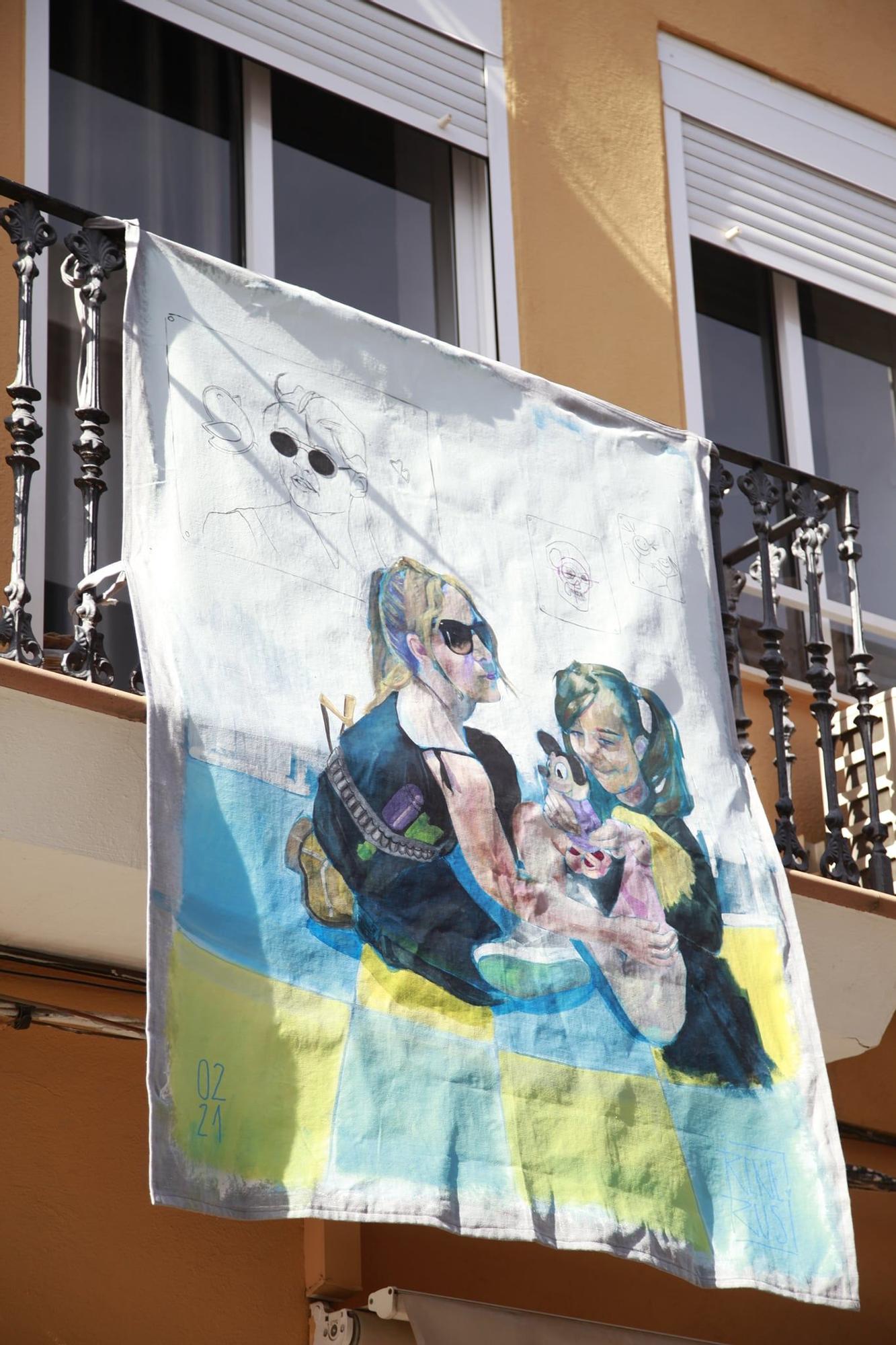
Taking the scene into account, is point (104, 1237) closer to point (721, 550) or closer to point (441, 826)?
point (441, 826)

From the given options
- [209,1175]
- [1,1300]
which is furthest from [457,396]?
[1,1300]

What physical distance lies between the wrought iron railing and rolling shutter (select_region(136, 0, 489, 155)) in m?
1.22

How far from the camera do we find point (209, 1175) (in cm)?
372

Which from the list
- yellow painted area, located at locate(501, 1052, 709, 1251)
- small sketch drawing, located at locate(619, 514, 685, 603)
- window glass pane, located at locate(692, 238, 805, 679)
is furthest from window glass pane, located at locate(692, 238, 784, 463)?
yellow painted area, located at locate(501, 1052, 709, 1251)

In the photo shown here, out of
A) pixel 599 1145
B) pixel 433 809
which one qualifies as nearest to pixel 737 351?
pixel 433 809

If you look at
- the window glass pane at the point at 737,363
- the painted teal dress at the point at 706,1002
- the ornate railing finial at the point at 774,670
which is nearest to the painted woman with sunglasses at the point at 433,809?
the painted teal dress at the point at 706,1002

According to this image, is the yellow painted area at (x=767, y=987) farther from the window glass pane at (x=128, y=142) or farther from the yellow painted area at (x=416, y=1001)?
the window glass pane at (x=128, y=142)

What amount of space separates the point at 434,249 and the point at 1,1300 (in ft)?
13.5

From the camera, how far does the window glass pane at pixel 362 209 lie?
21.9 ft

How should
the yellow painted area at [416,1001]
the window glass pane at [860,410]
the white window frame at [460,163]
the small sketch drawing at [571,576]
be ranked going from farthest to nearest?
the window glass pane at [860,410] → the white window frame at [460,163] → the small sketch drawing at [571,576] → the yellow painted area at [416,1001]

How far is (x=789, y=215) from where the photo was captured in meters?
7.75

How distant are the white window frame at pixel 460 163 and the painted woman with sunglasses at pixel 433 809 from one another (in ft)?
6.43

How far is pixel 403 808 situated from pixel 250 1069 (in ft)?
2.78

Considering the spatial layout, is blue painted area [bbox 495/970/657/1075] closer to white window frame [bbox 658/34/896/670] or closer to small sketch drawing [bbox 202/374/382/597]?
small sketch drawing [bbox 202/374/382/597]
